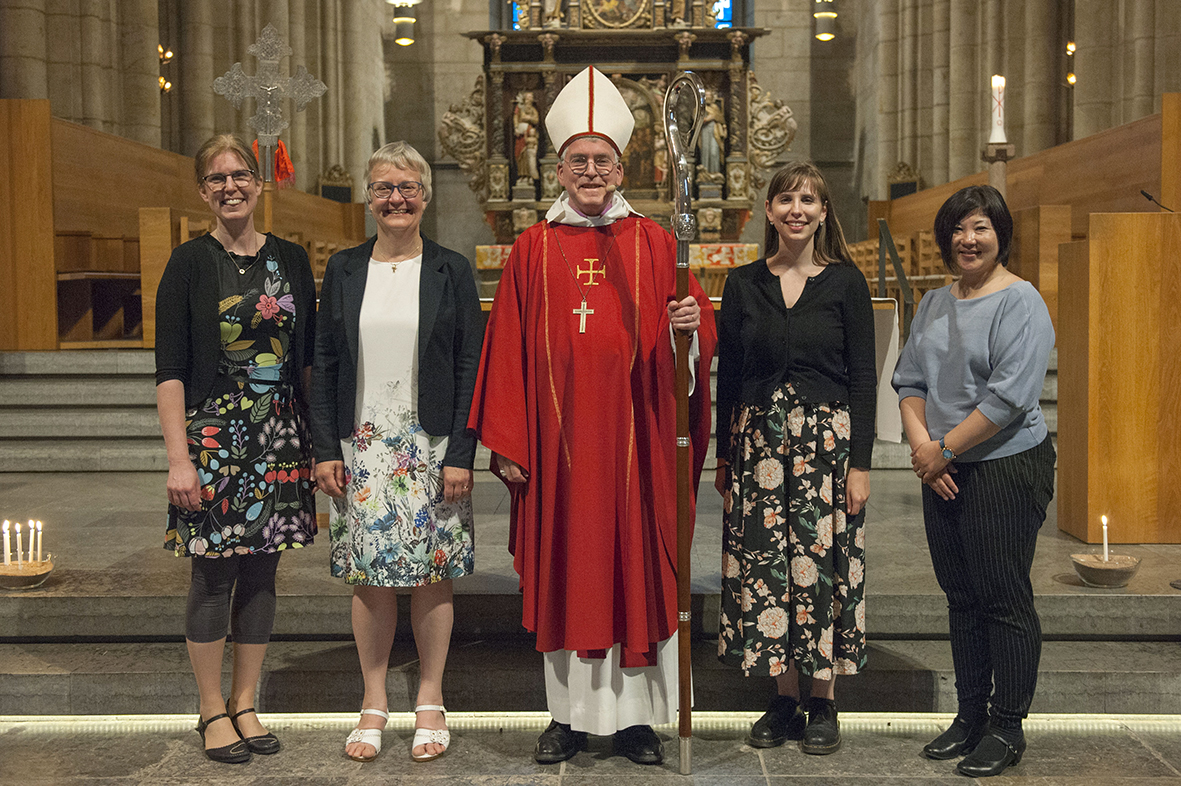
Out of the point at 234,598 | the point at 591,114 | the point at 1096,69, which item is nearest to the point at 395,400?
the point at 234,598

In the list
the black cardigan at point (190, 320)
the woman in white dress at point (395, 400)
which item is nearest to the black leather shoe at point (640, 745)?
the woman in white dress at point (395, 400)

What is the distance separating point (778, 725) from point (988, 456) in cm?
101

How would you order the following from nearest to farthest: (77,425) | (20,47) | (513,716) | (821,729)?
(821,729) < (513,716) < (77,425) < (20,47)

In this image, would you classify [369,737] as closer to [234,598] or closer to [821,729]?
[234,598]

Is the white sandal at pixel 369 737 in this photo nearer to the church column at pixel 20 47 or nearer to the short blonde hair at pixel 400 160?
the short blonde hair at pixel 400 160

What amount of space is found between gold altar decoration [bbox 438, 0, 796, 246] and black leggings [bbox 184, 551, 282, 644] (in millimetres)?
9587

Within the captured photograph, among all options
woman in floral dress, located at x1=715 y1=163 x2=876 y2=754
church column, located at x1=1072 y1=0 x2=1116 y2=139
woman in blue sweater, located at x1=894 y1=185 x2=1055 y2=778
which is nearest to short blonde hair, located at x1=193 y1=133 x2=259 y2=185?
woman in floral dress, located at x1=715 y1=163 x2=876 y2=754

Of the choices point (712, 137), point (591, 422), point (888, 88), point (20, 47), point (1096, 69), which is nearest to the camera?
point (591, 422)

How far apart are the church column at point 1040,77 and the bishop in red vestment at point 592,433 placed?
33.2 ft

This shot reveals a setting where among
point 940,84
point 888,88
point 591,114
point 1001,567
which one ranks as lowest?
point 1001,567

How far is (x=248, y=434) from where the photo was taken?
298cm

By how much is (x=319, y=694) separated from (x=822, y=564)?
1732 millimetres

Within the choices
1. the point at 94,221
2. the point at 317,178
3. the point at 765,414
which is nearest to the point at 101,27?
the point at 94,221

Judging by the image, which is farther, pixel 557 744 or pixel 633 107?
pixel 633 107
